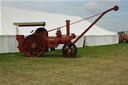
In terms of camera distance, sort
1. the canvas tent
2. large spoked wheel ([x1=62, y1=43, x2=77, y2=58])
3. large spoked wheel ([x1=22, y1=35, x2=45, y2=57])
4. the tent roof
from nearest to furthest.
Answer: large spoked wheel ([x1=62, y1=43, x2=77, y2=58])
large spoked wheel ([x1=22, y1=35, x2=45, y2=57])
the canvas tent
the tent roof

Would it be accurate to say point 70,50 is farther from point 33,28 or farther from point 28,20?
point 28,20

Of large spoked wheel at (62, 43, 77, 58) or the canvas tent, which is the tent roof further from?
large spoked wheel at (62, 43, 77, 58)

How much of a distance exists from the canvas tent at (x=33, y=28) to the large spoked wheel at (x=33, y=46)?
12.9ft

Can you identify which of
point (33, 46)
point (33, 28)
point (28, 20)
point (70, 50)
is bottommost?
point (70, 50)

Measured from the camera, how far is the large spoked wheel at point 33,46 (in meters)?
9.88

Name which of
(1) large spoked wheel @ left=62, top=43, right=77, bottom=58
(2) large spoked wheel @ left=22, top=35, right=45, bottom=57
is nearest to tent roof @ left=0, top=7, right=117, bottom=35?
(2) large spoked wheel @ left=22, top=35, right=45, bottom=57

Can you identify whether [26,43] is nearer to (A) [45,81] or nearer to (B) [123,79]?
(A) [45,81]

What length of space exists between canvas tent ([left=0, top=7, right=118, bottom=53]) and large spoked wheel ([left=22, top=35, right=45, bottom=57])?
393 cm

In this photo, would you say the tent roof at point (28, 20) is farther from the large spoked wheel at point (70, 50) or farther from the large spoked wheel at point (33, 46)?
the large spoked wheel at point (70, 50)

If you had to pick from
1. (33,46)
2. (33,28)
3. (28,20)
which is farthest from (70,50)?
(28,20)

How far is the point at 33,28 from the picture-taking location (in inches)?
669

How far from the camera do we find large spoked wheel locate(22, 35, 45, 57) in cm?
988

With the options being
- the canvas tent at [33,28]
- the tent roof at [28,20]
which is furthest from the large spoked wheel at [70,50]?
the tent roof at [28,20]

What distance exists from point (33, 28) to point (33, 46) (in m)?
7.37
